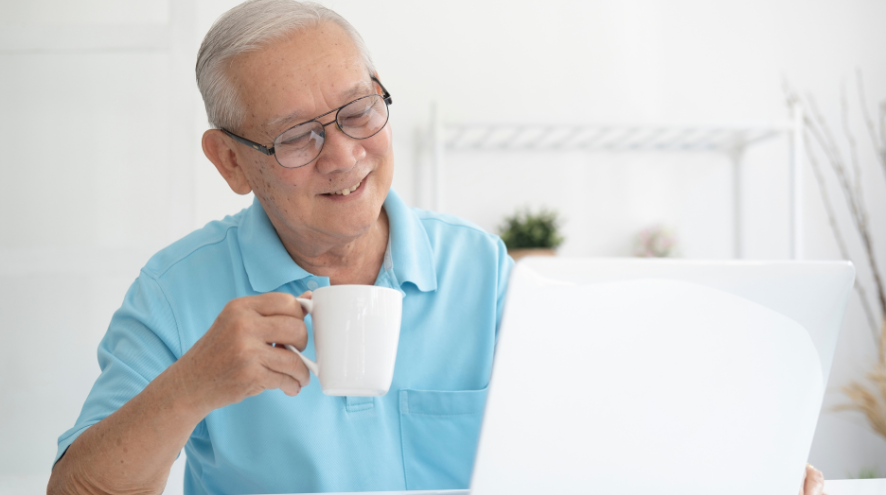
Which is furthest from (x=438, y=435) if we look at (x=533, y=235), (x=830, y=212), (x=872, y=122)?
(x=872, y=122)

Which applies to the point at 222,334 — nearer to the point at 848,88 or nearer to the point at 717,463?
the point at 717,463

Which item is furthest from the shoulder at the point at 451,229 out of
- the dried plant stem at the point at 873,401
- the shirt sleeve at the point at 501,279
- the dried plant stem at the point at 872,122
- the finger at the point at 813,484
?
the dried plant stem at the point at 872,122

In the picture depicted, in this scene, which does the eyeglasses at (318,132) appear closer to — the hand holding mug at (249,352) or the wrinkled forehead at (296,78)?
the wrinkled forehead at (296,78)

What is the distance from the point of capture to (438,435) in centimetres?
91

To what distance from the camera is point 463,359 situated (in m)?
0.95

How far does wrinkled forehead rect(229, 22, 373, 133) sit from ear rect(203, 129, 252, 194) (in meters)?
0.10

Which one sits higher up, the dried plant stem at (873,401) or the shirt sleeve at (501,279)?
the shirt sleeve at (501,279)

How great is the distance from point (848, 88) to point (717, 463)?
2.34 meters

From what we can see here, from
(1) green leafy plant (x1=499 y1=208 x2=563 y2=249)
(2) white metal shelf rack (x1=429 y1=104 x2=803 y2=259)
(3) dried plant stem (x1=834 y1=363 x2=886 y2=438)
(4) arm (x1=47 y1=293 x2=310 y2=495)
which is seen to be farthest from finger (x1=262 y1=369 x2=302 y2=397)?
(3) dried plant stem (x1=834 y1=363 x2=886 y2=438)

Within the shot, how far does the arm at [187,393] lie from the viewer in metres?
0.58

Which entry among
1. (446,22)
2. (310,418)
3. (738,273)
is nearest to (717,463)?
(738,273)

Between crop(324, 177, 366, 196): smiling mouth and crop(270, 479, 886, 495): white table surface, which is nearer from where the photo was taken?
crop(270, 479, 886, 495): white table surface

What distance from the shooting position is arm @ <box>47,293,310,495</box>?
1.91ft

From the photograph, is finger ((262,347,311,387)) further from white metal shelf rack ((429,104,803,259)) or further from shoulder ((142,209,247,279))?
white metal shelf rack ((429,104,803,259))
